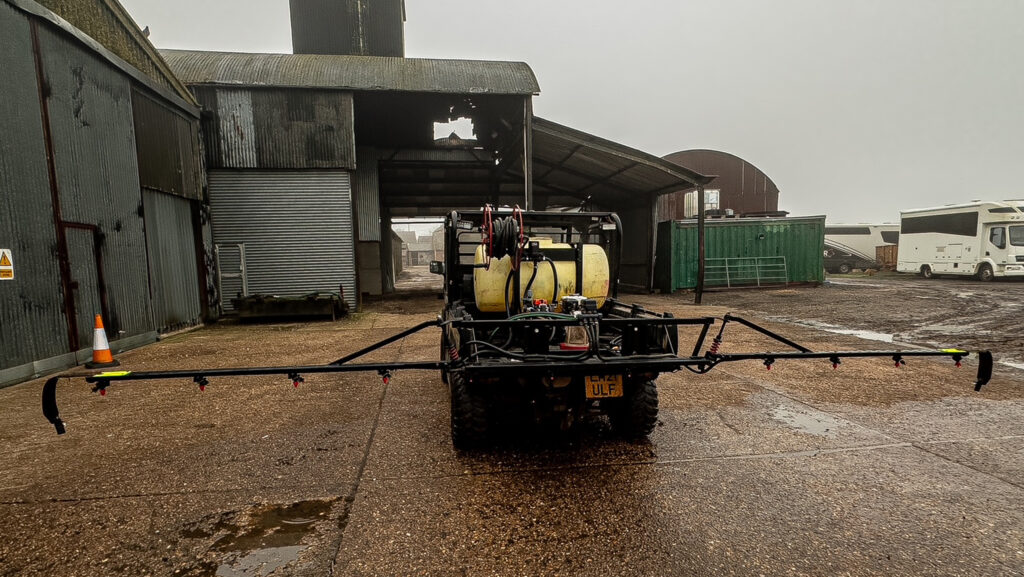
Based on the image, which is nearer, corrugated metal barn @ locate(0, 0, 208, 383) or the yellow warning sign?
the yellow warning sign

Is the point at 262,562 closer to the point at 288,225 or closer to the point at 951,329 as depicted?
the point at 288,225

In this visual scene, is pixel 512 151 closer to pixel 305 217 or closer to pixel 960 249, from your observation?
pixel 305 217

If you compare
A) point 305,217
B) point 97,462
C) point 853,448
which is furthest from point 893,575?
point 305,217

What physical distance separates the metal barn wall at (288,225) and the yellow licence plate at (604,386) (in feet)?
34.4

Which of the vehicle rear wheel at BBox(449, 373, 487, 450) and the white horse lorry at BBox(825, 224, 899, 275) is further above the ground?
the white horse lorry at BBox(825, 224, 899, 275)

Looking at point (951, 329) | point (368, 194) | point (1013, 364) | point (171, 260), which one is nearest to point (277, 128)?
point (171, 260)

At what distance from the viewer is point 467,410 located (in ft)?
10.7

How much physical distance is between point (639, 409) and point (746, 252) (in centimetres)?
1608

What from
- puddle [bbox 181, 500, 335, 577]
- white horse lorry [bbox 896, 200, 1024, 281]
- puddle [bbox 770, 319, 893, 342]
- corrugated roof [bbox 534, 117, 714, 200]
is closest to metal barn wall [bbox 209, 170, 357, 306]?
corrugated roof [bbox 534, 117, 714, 200]

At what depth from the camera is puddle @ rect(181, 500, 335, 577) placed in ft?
7.16

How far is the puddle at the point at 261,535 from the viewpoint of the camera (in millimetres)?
2182

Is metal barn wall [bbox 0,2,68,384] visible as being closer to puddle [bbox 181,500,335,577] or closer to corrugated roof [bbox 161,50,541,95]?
puddle [bbox 181,500,335,577]

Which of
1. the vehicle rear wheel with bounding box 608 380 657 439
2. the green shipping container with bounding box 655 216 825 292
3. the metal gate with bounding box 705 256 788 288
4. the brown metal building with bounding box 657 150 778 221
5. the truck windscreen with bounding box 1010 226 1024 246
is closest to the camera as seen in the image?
the vehicle rear wheel with bounding box 608 380 657 439

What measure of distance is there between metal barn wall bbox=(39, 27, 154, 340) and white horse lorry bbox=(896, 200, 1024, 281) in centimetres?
2745
